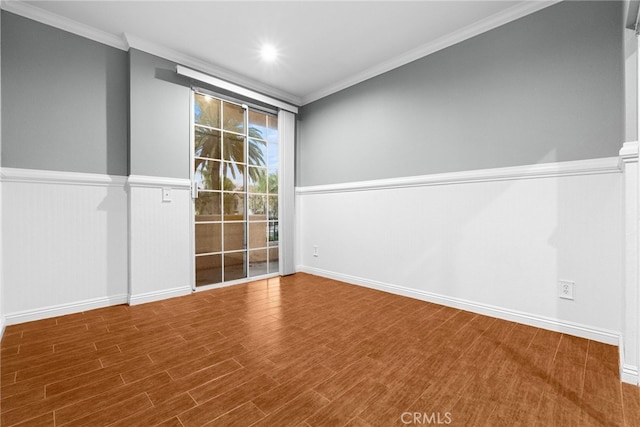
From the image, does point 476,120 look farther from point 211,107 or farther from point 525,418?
point 211,107

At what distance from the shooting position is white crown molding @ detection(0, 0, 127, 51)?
227 centimetres

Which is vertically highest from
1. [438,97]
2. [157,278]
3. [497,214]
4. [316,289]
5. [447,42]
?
[447,42]

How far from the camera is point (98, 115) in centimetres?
266

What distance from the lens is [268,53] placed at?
119 inches

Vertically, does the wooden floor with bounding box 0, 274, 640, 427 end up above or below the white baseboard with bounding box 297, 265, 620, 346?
below

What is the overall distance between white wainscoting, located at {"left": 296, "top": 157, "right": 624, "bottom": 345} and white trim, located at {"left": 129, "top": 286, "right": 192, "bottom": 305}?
195 centimetres

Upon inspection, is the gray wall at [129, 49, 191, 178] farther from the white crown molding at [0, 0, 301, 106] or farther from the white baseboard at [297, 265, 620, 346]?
the white baseboard at [297, 265, 620, 346]

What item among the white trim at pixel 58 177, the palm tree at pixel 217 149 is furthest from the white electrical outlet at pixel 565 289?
the white trim at pixel 58 177

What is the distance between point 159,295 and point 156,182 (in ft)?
3.84

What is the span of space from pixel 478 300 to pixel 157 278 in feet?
10.3

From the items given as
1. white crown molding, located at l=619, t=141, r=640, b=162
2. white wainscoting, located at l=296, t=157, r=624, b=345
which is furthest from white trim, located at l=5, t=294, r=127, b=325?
white crown molding, located at l=619, t=141, r=640, b=162

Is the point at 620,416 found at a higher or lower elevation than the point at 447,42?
lower

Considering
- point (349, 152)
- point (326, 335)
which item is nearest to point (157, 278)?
point (326, 335)

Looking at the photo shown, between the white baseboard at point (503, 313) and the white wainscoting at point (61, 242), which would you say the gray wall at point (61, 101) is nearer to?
the white wainscoting at point (61, 242)
